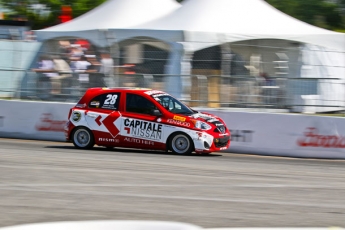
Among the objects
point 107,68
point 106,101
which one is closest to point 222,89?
point 106,101

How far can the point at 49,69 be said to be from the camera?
17.9 metres

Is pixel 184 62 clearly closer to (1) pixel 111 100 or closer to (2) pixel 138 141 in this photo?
(1) pixel 111 100

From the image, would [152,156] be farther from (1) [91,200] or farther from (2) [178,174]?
(1) [91,200]

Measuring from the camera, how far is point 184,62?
1827 centimetres

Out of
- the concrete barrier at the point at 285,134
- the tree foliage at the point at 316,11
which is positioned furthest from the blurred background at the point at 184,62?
the tree foliage at the point at 316,11

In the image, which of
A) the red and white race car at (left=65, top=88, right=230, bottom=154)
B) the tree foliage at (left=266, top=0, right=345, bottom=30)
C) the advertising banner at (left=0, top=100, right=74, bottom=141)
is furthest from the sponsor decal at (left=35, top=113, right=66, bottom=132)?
the tree foliage at (left=266, top=0, right=345, bottom=30)

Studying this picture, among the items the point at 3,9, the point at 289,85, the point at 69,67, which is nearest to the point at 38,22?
the point at 3,9

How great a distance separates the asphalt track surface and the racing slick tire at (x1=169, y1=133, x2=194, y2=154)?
0.68 feet

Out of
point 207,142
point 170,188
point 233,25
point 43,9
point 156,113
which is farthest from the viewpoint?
point 43,9

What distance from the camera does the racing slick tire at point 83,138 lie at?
14.7 metres

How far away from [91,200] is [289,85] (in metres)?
8.35

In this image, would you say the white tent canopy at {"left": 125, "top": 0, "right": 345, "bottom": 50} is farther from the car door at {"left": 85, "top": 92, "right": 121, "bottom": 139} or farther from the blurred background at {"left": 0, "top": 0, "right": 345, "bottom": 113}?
the car door at {"left": 85, "top": 92, "right": 121, "bottom": 139}

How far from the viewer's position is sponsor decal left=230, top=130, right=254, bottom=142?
15.1 metres

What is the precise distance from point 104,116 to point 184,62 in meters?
4.49
